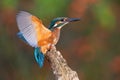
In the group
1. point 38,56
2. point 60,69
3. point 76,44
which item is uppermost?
point 60,69

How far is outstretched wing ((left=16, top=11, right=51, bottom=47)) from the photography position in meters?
3.70

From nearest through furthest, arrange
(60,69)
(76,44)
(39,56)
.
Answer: (60,69)
(39,56)
(76,44)

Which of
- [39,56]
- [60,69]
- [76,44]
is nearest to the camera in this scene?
[60,69]

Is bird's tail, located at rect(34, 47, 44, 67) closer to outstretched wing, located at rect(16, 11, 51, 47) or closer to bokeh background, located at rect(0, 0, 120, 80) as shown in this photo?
outstretched wing, located at rect(16, 11, 51, 47)

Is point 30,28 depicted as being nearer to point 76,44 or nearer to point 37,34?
point 37,34

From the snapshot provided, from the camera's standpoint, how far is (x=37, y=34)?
384 cm

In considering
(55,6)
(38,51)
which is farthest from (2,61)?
(38,51)

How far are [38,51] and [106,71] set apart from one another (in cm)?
505

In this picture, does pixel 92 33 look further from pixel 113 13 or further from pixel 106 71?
pixel 113 13

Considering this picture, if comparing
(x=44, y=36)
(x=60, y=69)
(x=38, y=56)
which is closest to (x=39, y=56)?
(x=38, y=56)

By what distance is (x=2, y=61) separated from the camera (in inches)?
327

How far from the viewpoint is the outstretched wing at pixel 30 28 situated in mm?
3697

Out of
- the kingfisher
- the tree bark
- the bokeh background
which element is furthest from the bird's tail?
the bokeh background

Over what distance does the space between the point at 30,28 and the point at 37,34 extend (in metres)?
0.05
